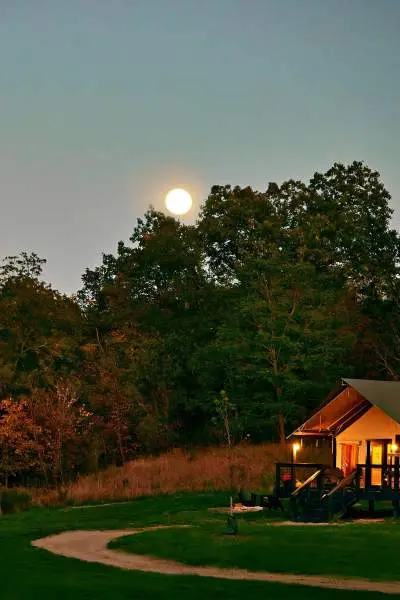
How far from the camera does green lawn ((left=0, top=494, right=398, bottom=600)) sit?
58.5 feet

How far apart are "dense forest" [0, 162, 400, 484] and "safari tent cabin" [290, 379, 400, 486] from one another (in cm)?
1006

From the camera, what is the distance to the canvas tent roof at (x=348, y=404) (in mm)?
44312

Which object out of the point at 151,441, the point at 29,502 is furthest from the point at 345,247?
the point at 29,502

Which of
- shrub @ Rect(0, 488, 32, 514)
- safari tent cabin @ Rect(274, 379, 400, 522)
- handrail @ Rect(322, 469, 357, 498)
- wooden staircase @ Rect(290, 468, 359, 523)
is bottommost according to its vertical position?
shrub @ Rect(0, 488, 32, 514)

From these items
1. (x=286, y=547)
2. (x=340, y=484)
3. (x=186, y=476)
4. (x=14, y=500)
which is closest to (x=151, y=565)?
(x=286, y=547)

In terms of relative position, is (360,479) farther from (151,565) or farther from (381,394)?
(151,565)

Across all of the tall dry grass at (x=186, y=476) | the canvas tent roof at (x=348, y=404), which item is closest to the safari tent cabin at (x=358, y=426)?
the canvas tent roof at (x=348, y=404)

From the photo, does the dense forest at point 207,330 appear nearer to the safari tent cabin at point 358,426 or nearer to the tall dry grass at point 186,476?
the tall dry grass at point 186,476

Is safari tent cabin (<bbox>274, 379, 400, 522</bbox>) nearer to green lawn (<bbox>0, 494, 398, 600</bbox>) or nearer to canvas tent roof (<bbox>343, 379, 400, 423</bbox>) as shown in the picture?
canvas tent roof (<bbox>343, 379, 400, 423</bbox>)

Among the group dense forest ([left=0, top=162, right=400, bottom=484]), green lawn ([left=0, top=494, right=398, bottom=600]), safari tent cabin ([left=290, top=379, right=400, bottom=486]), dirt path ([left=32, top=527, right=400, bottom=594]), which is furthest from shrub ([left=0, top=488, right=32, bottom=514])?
dirt path ([left=32, top=527, right=400, bottom=594])

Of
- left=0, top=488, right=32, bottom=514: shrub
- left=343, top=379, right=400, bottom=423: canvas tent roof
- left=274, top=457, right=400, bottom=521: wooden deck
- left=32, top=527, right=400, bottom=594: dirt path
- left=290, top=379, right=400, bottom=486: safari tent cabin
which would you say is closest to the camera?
left=32, top=527, right=400, bottom=594: dirt path

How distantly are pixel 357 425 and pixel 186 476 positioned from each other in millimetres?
9196

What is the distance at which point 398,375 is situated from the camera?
223 ft

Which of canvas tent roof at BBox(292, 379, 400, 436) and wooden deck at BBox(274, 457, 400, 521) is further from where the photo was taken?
canvas tent roof at BBox(292, 379, 400, 436)
